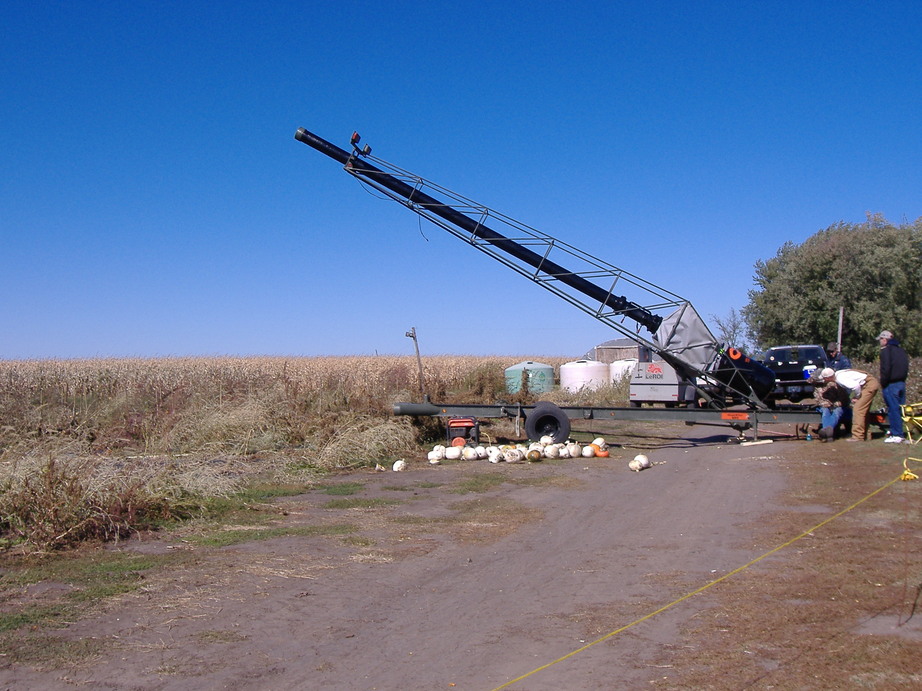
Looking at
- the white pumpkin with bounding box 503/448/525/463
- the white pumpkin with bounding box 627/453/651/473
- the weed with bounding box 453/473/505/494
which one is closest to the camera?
the weed with bounding box 453/473/505/494

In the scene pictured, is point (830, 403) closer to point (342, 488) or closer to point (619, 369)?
point (342, 488)

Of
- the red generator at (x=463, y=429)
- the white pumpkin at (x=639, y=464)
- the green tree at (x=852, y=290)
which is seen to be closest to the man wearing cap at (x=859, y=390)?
the white pumpkin at (x=639, y=464)

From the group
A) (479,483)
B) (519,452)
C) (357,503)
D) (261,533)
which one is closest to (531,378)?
(519,452)

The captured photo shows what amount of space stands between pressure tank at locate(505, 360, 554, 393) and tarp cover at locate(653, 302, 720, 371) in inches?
485

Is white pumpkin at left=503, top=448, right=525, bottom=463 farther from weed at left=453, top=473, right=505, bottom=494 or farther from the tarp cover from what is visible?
Answer: the tarp cover

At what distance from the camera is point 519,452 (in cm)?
1522

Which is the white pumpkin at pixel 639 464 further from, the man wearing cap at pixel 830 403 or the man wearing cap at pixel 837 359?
the man wearing cap at pixel 837 359

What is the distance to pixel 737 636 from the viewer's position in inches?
220

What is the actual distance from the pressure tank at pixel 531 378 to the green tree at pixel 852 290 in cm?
1483

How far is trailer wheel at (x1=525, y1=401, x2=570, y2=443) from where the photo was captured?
16641mm

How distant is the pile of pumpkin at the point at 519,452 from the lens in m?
15.0

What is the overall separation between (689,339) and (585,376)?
13.9 meters

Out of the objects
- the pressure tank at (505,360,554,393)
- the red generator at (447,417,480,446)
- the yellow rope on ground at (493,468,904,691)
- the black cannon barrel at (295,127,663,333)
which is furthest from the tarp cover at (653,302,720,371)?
the pressure tank at (505,360,554,393)

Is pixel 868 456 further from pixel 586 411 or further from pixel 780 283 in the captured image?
pixel 780 283
